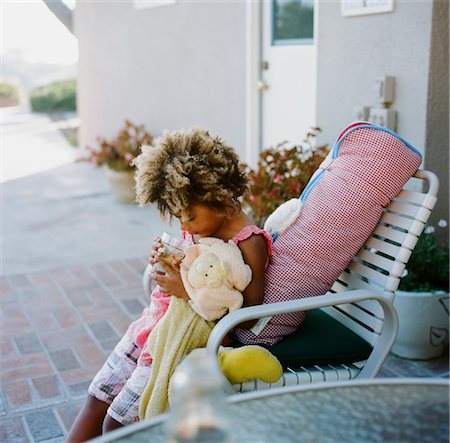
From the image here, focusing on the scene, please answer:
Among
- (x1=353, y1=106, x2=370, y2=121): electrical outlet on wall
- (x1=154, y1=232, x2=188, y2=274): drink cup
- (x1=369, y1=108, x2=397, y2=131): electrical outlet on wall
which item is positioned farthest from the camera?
(x1=353, y1=106, x2=370, y2=121): electrical outlet on wall

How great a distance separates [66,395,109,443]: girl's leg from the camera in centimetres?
229

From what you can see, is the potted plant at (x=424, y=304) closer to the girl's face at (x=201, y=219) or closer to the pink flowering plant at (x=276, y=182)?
the pink flowering plant at (x=276, y=182)

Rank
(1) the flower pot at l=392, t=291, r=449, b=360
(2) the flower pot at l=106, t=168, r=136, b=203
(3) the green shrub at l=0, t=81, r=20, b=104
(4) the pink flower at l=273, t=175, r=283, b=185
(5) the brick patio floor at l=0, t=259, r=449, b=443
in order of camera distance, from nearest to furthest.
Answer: (5) the brick patio floor at l=0, t=259, r=449, b=443, (1) the flower pot at l=392, t=291, r=449, b=360, (4) the pink flower at l=273, t=175, r=283, b=185, (2) the flower pot at l=106, t=168, r=136, b=203, (3) the green shrub at l=0, t=81, r=20, b=104

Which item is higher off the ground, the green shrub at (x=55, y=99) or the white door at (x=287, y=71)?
the white door at (x=287, y=71)

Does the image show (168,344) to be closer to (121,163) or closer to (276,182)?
(276,182)

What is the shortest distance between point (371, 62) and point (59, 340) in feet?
7.05

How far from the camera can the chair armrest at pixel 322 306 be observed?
6.45ft

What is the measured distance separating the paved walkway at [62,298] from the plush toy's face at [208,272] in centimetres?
99

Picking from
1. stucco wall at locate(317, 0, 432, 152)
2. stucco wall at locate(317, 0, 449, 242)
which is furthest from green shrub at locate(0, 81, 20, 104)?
stucco wall at locate(317, 0, 449, 242)

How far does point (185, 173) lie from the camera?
2107 mm

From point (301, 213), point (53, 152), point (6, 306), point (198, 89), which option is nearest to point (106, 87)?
point (53, 152)

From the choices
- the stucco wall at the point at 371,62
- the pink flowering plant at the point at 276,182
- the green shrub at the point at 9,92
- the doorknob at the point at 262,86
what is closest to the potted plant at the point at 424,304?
the stucco wall at the point at 371,62

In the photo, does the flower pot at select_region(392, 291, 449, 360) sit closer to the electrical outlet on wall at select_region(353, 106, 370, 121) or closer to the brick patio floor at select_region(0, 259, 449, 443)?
the brick patio floor at select_region(0, 259, 449, 443)

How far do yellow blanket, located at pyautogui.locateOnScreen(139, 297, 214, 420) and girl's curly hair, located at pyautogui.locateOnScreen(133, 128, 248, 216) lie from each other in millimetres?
309
